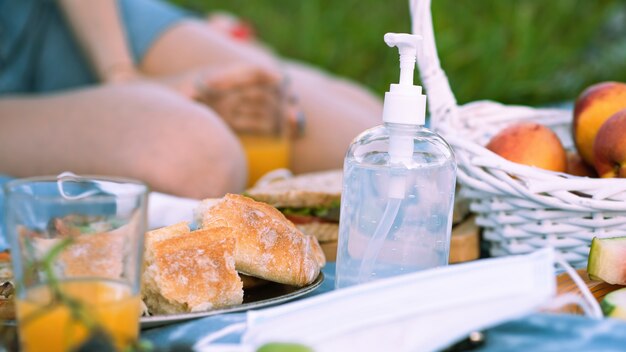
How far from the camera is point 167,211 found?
1.19m

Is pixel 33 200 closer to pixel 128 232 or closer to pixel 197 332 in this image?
pixel 128 232

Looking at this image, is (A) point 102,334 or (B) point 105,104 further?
(B) point 105,104

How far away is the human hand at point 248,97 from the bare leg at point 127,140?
0.29m

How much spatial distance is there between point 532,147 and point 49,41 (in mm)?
1616

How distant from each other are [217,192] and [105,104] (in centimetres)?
32

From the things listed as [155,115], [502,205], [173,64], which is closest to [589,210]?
[502,205]

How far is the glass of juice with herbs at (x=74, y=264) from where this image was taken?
54cm

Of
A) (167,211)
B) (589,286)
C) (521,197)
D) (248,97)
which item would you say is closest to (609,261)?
(589,286)

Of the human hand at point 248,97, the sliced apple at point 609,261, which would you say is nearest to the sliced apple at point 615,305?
the sliced apple at point 609,261

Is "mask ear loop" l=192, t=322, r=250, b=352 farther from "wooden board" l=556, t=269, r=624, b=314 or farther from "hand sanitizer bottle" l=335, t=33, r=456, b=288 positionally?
"wooden board" l=556, t=269, r=624, b=314

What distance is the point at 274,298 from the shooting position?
2.56 ft

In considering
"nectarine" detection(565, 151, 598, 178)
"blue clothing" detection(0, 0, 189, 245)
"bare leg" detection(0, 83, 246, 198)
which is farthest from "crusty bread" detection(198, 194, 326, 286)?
"blue clothing" detection(0, 0, 189, 245)

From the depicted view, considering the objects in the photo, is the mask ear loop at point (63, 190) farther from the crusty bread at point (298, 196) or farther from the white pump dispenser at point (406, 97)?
the crusty bread at point (298, 196)

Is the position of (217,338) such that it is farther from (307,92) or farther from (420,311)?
(307,92)
